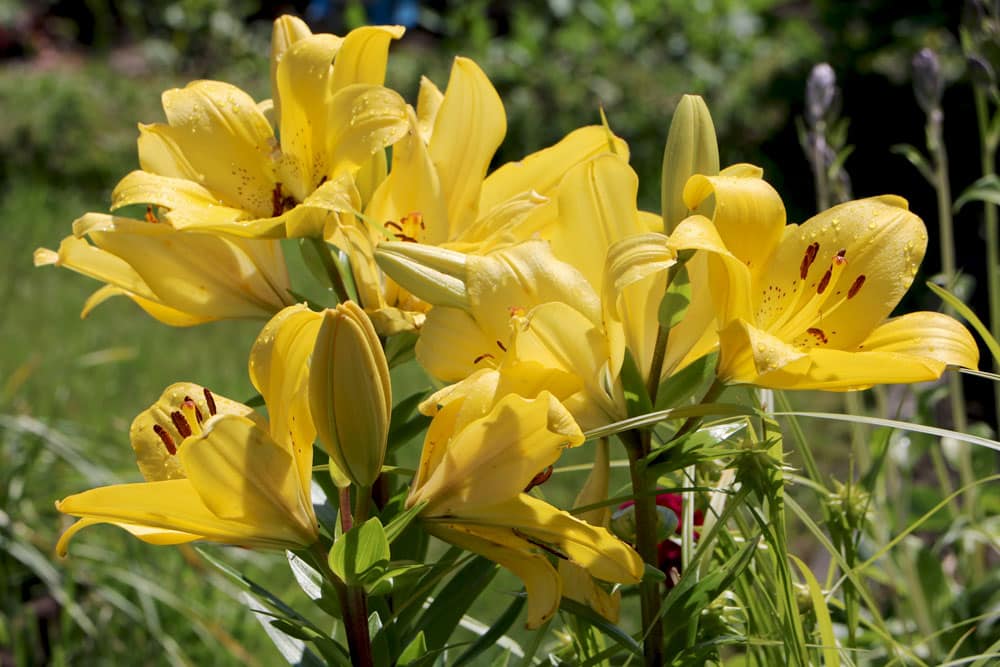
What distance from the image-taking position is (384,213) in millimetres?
673

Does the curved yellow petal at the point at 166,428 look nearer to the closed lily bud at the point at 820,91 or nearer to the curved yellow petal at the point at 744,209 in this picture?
the curved yellow petal at the point at 744,209

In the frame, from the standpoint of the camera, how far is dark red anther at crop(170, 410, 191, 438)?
590 millimetres

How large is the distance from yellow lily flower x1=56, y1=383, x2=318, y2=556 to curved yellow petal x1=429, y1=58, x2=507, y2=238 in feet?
0.67

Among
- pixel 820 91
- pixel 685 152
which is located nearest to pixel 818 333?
pixel 685 152

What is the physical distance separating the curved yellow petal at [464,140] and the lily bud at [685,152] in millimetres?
151

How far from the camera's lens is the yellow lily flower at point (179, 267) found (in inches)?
25.8

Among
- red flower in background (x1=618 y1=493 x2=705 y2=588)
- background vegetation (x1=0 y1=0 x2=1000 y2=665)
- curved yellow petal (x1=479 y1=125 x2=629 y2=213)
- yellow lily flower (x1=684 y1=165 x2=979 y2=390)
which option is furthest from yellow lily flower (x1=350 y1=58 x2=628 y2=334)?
background vegetation (x1=0 y1=0 x2=1000 y2=665)

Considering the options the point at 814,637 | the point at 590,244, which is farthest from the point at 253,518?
the point at 814,637

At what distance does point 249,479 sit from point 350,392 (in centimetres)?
6

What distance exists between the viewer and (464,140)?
693 millimetres

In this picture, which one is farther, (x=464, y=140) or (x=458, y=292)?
(x=464, y=140)

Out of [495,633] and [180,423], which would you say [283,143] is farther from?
[495,633]

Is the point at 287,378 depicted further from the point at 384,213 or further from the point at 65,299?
the point at 65,299

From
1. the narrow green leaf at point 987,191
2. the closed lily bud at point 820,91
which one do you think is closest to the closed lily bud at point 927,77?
the closed lily bud at point 820,91
